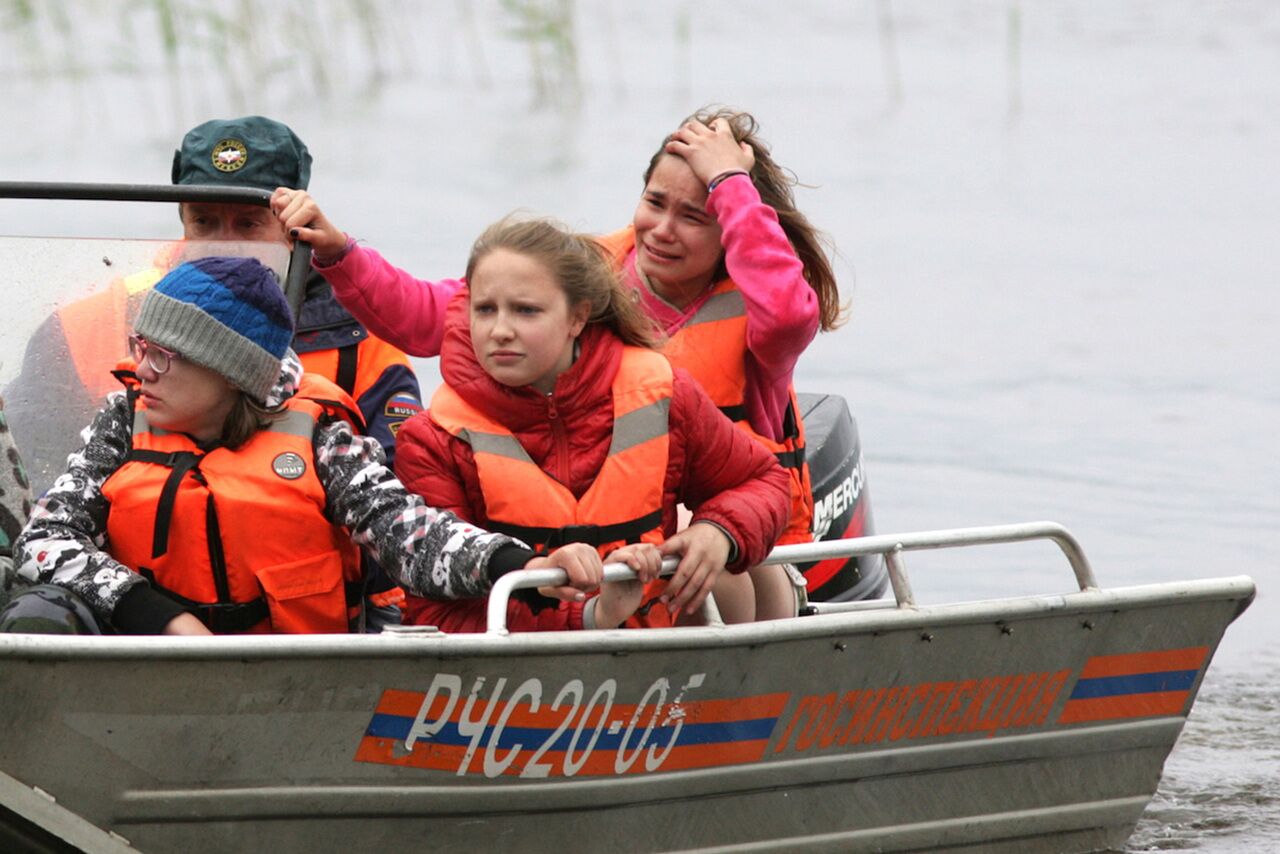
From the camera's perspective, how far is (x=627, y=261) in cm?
473

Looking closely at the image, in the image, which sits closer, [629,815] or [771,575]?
[629,815]

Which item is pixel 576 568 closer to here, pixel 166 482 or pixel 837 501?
pixel 166 482

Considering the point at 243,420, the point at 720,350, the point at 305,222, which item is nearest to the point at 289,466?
the point at 243,420

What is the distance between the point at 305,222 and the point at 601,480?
862mm

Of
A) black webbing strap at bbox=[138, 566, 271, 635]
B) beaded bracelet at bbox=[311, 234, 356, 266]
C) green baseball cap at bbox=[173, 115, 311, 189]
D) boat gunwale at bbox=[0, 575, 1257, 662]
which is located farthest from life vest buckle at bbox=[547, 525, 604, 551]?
green baseball cap at bbox=[173, 115, 311, 189]

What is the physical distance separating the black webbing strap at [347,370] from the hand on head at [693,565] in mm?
1135

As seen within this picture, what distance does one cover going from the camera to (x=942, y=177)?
15664 mm

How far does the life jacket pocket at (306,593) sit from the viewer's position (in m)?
3.72

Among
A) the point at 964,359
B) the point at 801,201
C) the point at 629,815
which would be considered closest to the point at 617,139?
the point at 801,201

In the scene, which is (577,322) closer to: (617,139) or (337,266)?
(337,266)

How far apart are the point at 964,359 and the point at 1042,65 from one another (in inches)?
290

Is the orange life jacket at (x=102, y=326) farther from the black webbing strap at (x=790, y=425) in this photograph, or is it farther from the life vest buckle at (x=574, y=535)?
the black webbing strap at (x=790, y=425)

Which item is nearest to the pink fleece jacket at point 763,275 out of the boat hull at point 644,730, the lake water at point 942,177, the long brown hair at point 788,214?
the long brown hair at point 788,214

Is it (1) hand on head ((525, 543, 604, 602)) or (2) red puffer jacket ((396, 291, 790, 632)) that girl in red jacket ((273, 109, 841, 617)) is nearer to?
(2) red puffer jacket ((396, 291, 790, 632))
